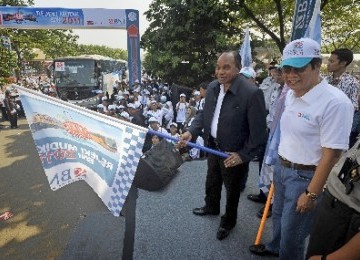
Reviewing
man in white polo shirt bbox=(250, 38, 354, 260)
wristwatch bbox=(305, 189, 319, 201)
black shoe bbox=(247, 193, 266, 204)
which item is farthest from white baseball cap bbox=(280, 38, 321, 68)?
black shoe bbox=(247, 193, 266, 204)

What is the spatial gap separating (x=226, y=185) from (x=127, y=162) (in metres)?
1.14

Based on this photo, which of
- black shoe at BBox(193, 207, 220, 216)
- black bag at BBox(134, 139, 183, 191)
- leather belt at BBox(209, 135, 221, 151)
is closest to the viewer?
leather belt at BBox(209, 135, 221, 151)

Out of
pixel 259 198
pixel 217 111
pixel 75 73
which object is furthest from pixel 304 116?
pixel 75 73

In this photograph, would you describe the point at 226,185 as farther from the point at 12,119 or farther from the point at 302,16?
the point at 12,119

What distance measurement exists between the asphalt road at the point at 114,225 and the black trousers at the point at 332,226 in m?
1.68

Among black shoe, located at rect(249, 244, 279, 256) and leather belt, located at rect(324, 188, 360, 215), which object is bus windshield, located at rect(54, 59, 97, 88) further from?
leather belt, located at rect(324, 188, 360, 215)

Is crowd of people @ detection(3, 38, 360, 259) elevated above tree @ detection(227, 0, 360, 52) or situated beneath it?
situated beneath

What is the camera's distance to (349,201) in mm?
1214

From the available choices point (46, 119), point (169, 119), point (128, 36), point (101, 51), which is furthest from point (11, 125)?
point (101, 51)

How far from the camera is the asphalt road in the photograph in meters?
3.12

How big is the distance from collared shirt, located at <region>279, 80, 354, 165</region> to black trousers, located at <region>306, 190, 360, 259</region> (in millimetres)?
633

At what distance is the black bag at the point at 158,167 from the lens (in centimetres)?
450

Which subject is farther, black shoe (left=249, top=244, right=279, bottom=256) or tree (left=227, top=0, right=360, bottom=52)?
tree (left=227, top=0, right=360, bottom=52)

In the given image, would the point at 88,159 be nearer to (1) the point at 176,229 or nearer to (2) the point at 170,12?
(1) the point at 176,229
